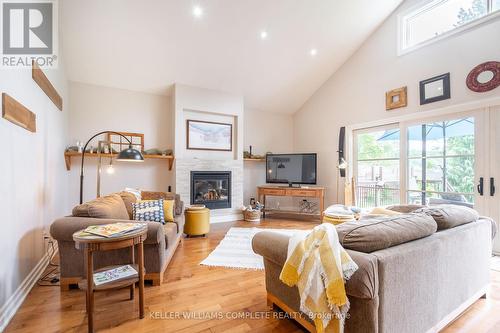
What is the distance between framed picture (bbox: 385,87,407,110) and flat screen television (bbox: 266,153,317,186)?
1722 mm

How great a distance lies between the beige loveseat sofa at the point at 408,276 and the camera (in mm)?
1171

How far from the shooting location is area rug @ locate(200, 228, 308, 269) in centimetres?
281

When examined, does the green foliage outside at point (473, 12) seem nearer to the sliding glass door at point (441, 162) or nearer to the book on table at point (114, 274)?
the sliding glass door at point (441, 162)

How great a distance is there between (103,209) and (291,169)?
404 cm

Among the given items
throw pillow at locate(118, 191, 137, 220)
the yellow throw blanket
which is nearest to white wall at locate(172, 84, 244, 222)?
throw pillow at locate(118, 191, 137, 220)

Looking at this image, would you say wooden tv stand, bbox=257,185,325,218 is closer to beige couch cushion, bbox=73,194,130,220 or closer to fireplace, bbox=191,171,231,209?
fireplace, bbox=191,171,231,209

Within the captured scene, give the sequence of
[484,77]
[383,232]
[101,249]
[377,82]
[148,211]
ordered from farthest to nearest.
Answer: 1. [377,82]
2. [484,77]
3. [148,211]
4. [101,249]
5. [383,232]

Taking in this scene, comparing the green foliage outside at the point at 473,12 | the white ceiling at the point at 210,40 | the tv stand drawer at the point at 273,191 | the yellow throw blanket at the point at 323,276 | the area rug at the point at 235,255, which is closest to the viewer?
the yellow throw blanket at the point at 323,276

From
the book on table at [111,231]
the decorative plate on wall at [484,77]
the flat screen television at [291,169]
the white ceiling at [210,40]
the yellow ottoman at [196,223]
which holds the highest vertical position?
the white ceiling at [210,40]

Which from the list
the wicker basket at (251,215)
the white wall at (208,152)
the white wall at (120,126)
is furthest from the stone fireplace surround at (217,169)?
the white wall at (120,126)

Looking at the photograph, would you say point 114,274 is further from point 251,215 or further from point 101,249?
point 251,215

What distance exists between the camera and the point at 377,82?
4.54 m

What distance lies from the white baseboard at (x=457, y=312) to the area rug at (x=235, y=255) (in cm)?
114

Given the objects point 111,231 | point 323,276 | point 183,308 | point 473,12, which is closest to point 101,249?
point 111,231
